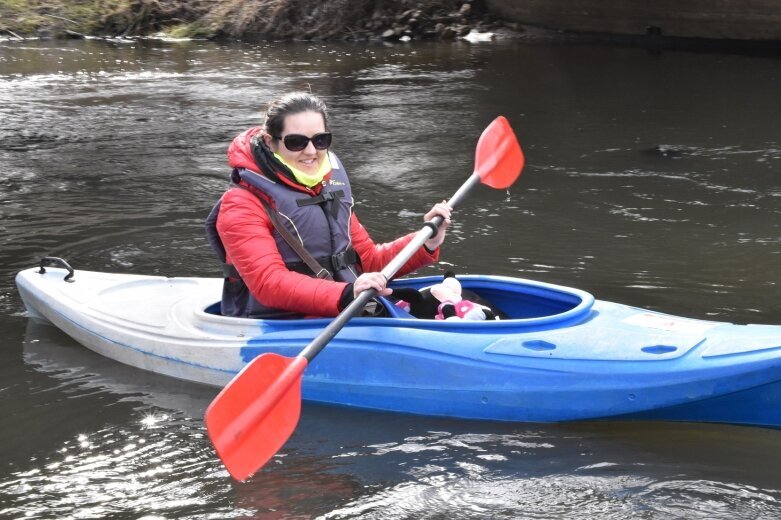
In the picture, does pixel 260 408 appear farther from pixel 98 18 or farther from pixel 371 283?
pixel 98 18

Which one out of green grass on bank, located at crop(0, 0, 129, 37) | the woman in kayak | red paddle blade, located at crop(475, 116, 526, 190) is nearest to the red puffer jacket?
the woman in kayak

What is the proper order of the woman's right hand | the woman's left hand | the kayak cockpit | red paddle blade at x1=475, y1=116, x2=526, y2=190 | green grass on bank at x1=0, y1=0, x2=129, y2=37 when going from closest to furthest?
the woman's right hand, the kayak cockpit, the woman's left hand, red paddle blade at x1=475, y1=116, x2=526, y2=190, green grass on bank at x1=0, y1=0, x2=129, y2=37

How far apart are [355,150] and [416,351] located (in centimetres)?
469

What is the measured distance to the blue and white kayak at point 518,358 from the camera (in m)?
3.34

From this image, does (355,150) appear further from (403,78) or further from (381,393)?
(381,393)

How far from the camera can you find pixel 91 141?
851cm

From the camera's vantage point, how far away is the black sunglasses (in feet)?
11.8

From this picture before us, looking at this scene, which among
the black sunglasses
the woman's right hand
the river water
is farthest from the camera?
the black sunglasses

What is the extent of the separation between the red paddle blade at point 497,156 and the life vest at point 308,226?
0.90m

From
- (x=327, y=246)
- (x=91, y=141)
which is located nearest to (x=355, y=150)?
(x=91, y=141)

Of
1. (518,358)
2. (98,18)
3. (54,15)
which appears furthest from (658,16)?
(518,358)

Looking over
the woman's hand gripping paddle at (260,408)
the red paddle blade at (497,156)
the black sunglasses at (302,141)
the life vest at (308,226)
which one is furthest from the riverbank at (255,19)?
the woman's hand gripping paddle at (260,408)

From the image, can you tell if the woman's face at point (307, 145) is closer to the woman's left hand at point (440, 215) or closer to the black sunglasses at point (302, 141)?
the black sunglasses at point (302, 141)

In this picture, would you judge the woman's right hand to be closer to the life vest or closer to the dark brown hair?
the life vest
